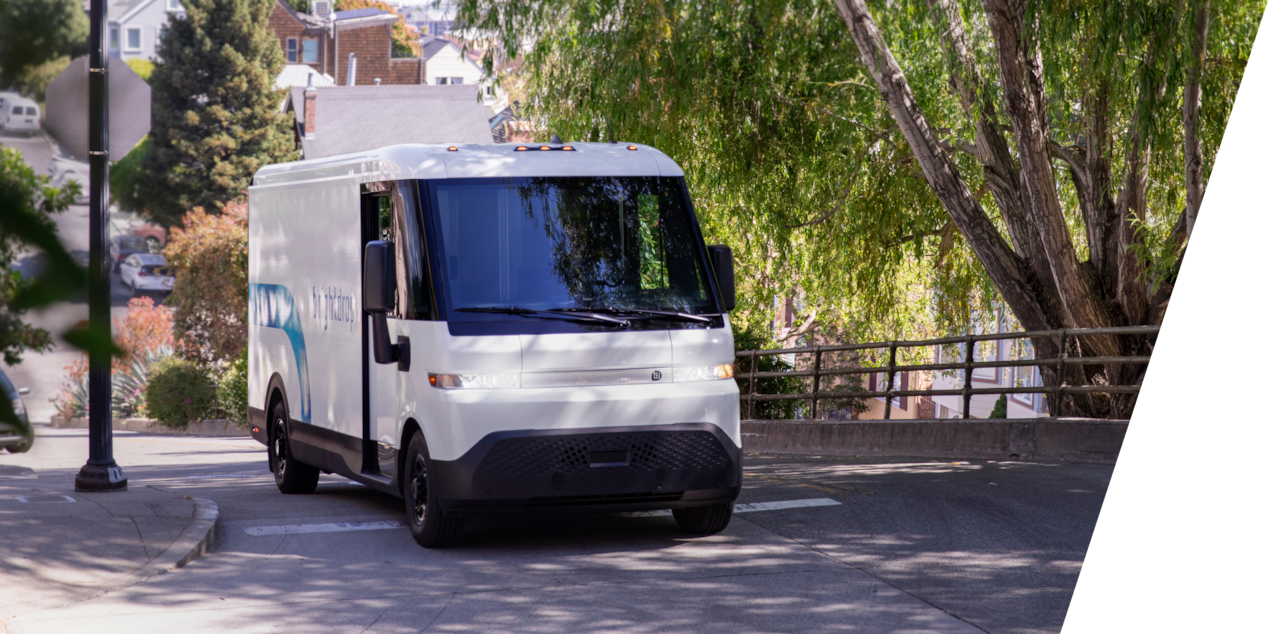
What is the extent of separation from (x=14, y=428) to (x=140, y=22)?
23.3 inches

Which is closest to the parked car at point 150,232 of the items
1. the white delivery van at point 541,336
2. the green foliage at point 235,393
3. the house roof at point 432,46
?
the white delivery van at point 541,336

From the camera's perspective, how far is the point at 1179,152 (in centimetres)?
1331

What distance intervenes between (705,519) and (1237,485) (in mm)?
6165

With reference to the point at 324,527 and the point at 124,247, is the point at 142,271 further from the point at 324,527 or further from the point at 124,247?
the point at 324,527

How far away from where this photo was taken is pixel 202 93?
1.90 m

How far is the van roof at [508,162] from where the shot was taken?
876cm

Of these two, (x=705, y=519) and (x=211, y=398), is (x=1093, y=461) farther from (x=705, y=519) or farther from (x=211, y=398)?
(x=211, y=398)

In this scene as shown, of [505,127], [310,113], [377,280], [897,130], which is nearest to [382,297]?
[377,280]

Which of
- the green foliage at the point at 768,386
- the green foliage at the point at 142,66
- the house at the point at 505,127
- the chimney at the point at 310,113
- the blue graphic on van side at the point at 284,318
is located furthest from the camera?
the chimney at the point at 310,113

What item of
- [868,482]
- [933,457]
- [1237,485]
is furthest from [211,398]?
[1237,485]

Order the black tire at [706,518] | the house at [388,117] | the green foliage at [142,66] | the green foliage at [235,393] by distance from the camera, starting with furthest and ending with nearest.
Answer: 1. the house at [388,117]
2. the green foliage at [235,393]
3. the black tire at [706,518]
4. the green foliage at [142,66]

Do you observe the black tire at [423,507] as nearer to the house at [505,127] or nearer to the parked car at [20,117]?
the parked car at [20,117]

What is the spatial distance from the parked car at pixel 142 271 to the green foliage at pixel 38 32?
262mm

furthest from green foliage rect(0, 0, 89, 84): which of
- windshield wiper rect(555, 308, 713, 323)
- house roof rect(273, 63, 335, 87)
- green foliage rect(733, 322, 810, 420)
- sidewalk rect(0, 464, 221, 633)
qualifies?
green foliage rect(733, 322, 810, 420)
